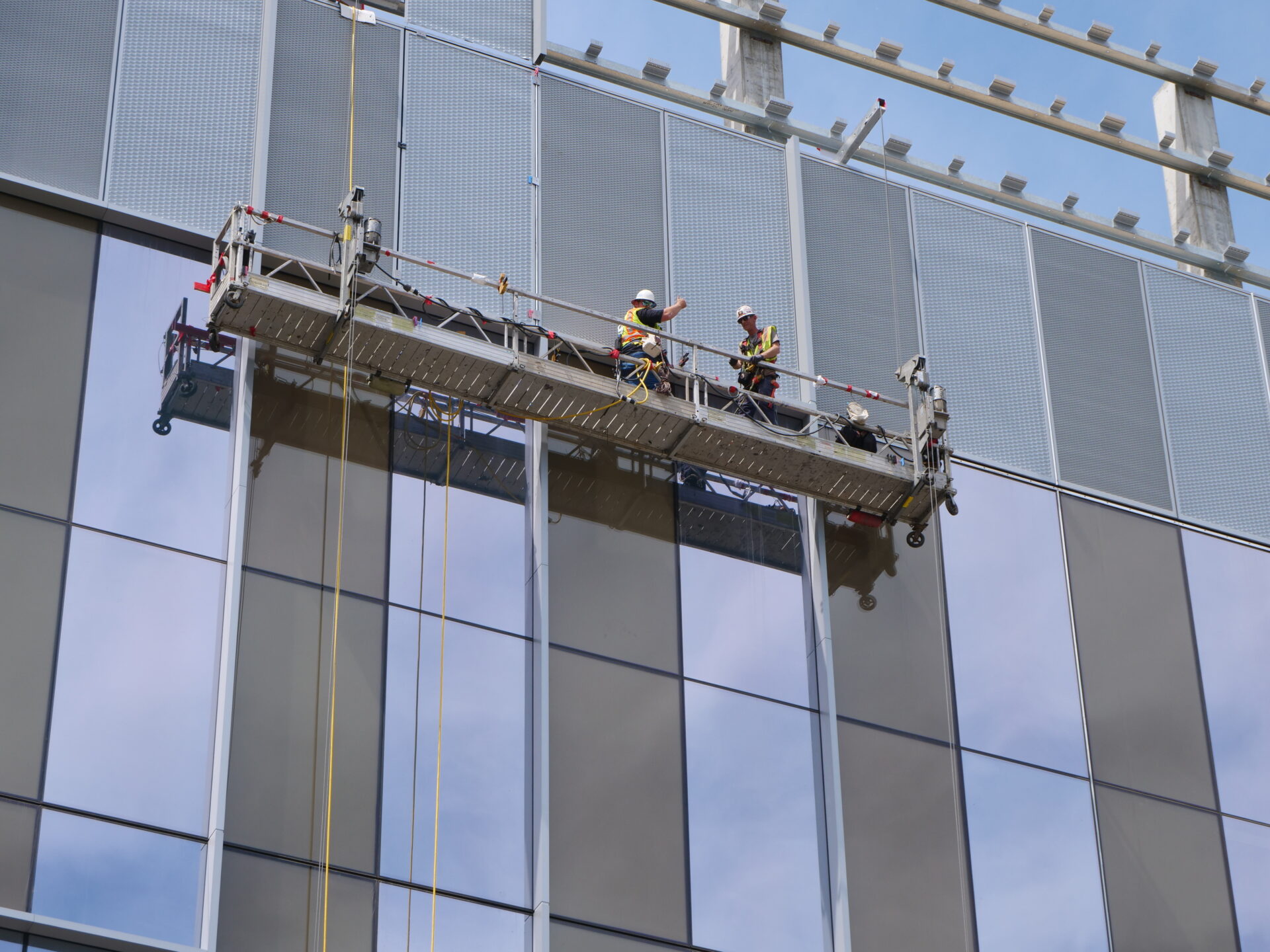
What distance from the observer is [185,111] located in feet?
71.8

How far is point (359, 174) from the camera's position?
22.5 meters

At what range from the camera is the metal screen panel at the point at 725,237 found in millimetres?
24000

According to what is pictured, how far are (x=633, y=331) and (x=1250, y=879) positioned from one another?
10.2m

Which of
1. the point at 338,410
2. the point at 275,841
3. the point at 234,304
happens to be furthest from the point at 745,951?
the point at 234,304

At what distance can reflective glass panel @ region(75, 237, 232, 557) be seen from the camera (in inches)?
765

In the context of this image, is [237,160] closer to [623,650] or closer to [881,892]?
[623,650]

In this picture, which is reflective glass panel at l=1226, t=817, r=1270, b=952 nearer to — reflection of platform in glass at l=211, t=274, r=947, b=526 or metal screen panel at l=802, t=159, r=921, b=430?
reflection of platform in glass at l=211, t=274, r=947, b=526

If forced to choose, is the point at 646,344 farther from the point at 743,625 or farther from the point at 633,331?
the point at 743,625

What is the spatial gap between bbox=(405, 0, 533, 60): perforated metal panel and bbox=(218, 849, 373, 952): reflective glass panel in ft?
36.7

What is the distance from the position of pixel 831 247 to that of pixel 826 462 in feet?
13.3

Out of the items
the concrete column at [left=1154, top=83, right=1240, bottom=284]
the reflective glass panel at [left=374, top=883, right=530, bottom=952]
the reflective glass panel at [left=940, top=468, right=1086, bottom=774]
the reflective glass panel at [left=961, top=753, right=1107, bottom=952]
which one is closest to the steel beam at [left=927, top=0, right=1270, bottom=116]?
the concrete column at [left=1154, top=83, right=1240, bottom=284]

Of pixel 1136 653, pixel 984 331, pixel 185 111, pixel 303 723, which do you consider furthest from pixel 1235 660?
pixel 185 111

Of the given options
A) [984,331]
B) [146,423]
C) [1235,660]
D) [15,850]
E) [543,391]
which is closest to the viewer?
[15,850]

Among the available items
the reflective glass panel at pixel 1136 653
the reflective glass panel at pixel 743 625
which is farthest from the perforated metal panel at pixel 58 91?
the reflective glass panel at pixel 1136 653
